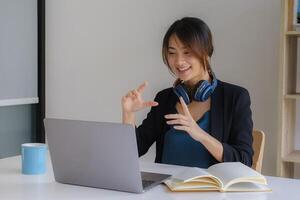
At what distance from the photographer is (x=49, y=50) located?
3.61m

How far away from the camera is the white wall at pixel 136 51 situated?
2842 mm

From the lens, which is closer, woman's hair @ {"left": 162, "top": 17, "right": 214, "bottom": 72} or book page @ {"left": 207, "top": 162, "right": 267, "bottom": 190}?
book page @ {"left": 207, "top": 162, "right": 267, "bottom": 190}

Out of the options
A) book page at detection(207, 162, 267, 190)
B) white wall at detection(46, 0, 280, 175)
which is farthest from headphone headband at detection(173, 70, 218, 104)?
white wall at detection(46, 0, 280, 175)

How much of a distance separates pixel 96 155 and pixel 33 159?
32 cm

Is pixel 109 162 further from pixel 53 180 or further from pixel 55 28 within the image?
pixel 55 28

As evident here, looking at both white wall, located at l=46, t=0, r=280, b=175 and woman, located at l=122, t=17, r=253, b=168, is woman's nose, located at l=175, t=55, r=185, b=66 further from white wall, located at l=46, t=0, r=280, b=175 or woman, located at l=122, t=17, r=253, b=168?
white wall, located at l=46, t=0, r=280, b=175

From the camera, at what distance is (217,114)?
2023mm

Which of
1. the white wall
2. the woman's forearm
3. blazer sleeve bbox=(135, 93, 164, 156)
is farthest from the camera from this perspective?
the white wall

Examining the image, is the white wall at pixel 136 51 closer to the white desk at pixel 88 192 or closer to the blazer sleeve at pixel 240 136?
the blazer sleeve at pixel 240 136

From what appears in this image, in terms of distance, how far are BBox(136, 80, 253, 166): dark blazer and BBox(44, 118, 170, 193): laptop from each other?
443 millimetres

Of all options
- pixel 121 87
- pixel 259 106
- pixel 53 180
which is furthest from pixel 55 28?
pixel 53 180

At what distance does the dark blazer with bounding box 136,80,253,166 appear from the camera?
1.89 m

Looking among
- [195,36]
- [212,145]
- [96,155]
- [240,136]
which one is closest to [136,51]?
[195,36]

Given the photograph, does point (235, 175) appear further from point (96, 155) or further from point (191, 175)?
point (96, 155)
